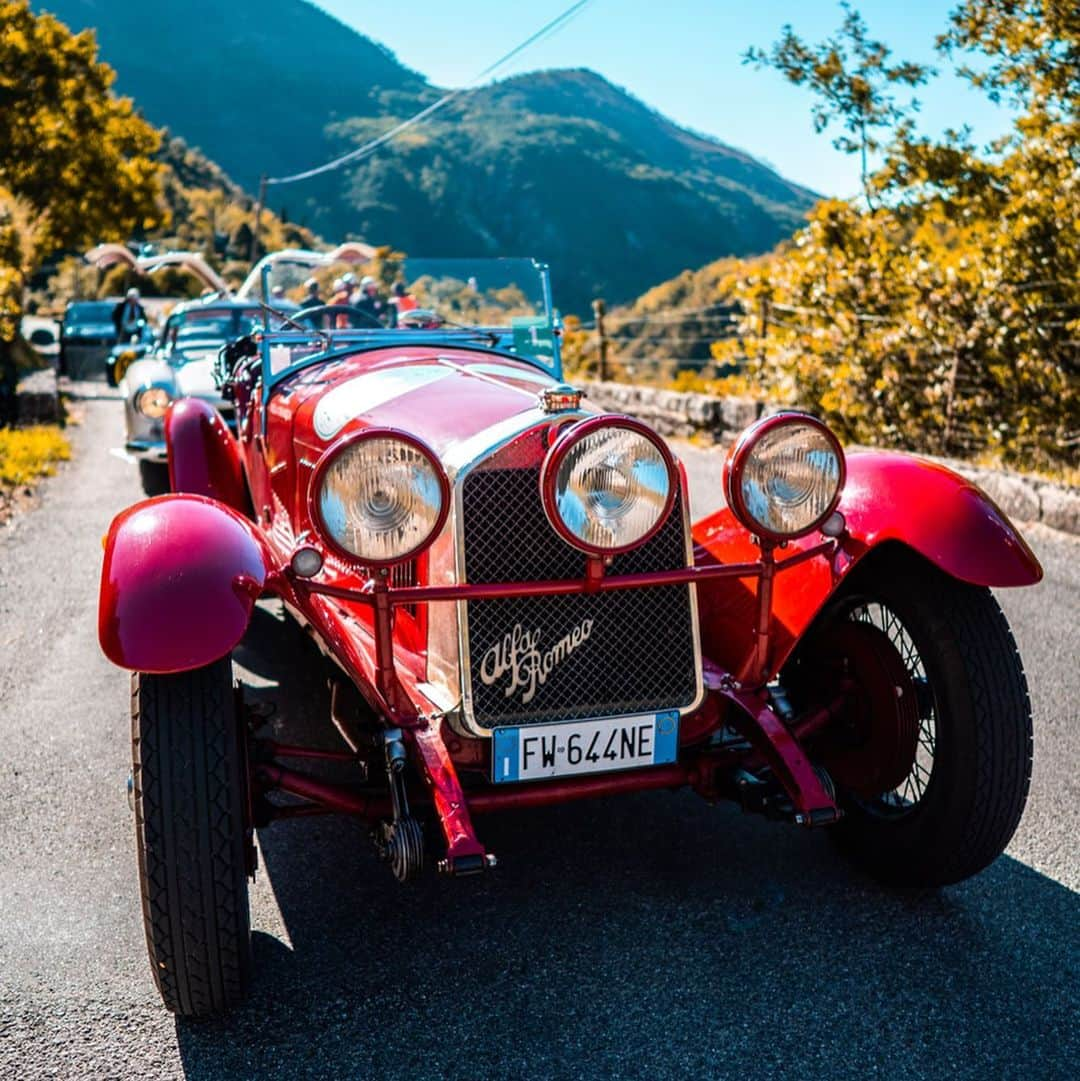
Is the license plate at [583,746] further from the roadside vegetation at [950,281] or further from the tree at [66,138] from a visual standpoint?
the tree at [66,138]

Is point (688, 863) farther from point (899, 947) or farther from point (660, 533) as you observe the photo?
point (660, 533)

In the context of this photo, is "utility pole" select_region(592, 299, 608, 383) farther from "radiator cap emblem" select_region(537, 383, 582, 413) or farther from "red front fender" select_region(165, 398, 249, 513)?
"radiator cap emblem" select_region(537, 383, 582, 413)

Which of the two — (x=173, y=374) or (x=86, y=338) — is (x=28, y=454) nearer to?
(x=173, y=374)

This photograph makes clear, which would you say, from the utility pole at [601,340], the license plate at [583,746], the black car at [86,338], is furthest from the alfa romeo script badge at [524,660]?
the black car at [86,338]

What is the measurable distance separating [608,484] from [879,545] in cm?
98

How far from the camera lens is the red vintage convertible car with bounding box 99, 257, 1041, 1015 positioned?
2400 millimetres

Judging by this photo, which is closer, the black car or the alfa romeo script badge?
the alfa romeo script badge

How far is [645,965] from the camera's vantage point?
103 inches

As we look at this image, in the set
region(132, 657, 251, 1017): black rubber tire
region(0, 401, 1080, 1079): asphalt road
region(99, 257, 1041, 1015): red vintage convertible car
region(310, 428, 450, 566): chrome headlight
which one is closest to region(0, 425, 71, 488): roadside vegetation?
region(0, 401, 1080, 1079): asphalt road

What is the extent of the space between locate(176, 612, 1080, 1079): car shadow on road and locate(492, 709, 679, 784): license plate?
444mm

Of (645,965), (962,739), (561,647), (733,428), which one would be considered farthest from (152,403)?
(962,739)

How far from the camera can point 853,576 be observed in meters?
3.16

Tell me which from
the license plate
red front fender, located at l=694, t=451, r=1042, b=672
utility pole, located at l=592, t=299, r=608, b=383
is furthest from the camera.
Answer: utility pole, located at l=592, t=299, r=608, b=383

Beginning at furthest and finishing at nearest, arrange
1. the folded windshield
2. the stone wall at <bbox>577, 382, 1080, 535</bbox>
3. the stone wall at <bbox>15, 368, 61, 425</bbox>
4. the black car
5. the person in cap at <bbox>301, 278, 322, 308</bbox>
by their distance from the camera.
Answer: the black car < the stone wall at <bbox>15, 368, 61, 425</bbox> < the stone wall at <bbox>577, 382, 1080, 535</bbox> < the person in cap at <bbox>301, 278, 322, 308</bbox> < the folded windshield
